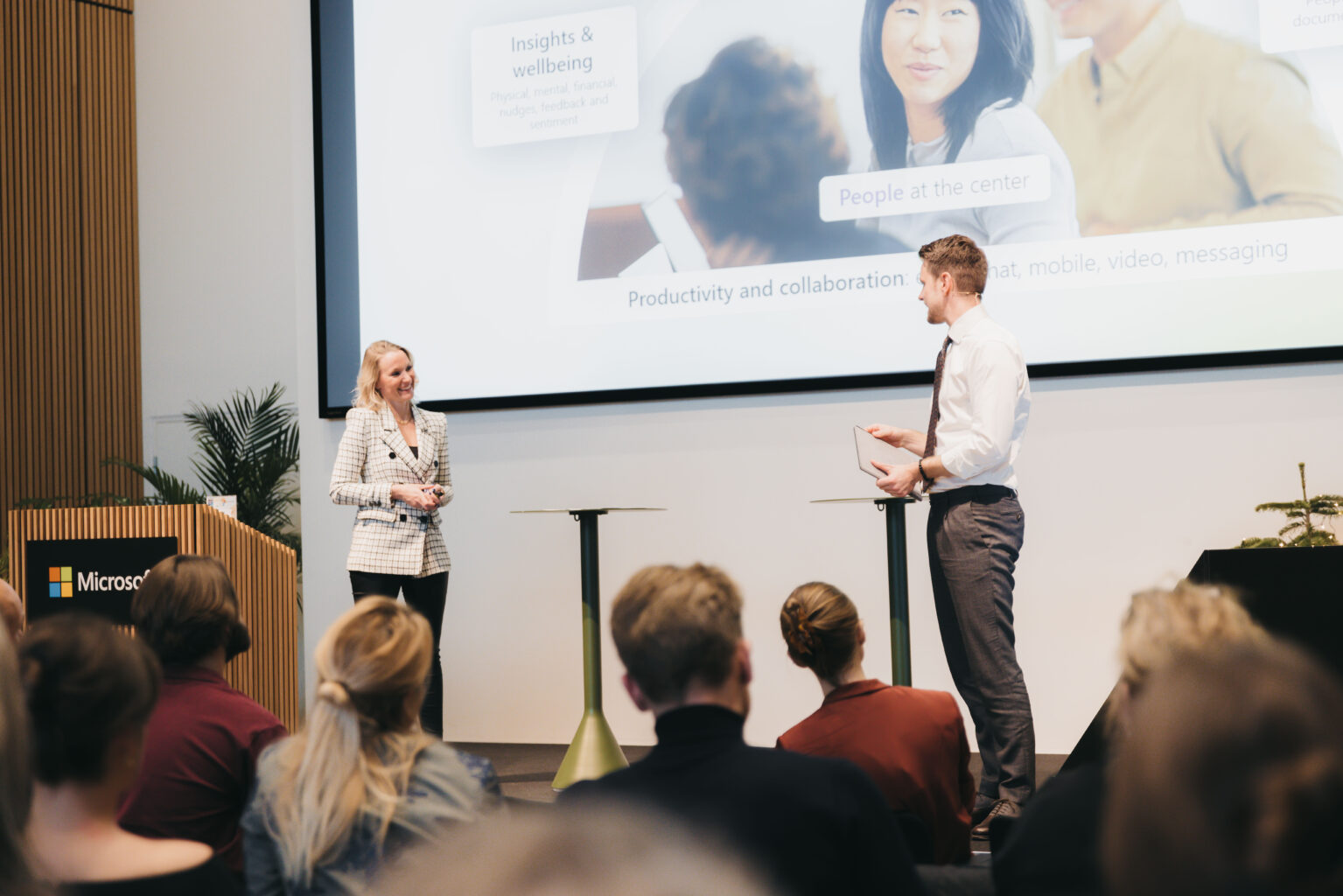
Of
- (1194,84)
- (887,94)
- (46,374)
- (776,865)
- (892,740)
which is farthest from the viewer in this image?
(46,374)

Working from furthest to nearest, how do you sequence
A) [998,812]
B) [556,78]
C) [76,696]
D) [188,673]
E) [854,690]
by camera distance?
[556,78] < [998,812] < [854,690] < [188,673] < [76,696]

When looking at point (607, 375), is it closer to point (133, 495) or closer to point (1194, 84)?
point (1194, 84)

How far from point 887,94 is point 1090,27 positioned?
709 mm

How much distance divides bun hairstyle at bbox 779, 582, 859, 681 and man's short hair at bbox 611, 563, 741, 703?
726mm

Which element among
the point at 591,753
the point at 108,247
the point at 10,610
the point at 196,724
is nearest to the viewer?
the point at 196,724

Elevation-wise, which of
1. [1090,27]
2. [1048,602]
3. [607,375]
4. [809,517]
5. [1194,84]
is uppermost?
[1090,27]

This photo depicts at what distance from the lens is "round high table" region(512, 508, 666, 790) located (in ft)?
11.9

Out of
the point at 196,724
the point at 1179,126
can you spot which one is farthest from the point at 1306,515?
the point at 196,724

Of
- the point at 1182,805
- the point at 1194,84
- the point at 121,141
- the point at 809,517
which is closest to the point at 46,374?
the point at 121,141

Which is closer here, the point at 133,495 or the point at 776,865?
the point at 776,865

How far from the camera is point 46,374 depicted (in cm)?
673

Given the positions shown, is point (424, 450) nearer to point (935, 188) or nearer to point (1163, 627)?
point (935, 188)

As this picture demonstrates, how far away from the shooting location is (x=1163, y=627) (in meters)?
1.33

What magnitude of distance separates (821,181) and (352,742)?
330 cm
